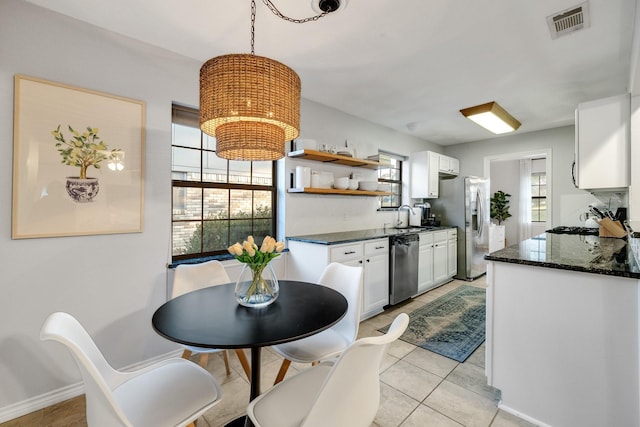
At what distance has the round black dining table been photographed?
1.08 metres

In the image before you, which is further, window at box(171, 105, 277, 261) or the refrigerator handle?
the refrigerator handle

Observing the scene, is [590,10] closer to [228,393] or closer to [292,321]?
[292,321]

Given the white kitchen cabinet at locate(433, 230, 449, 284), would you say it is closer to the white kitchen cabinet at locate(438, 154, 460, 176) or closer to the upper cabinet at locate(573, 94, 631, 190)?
the white kitchen cabinet at locate(438, 154, 460, 176)

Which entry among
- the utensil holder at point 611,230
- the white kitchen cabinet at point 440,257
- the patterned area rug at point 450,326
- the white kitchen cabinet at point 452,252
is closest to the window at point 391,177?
the white kitchen cabinet at point 440,257

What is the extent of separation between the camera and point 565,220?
4.36 metres

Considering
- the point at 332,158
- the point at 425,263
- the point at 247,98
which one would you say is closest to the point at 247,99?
the point at 247,98

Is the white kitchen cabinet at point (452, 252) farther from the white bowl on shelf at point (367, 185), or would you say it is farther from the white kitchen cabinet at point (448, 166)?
the white bowl on shelf at point (367, 185)

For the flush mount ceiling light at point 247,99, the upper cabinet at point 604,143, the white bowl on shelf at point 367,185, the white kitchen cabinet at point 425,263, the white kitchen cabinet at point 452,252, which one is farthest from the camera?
the white kitchen cabinet at point 452,252

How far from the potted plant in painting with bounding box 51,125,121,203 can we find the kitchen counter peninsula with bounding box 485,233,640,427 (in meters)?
2.72

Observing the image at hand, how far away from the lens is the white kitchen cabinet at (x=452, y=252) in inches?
180

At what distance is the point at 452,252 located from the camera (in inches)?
184

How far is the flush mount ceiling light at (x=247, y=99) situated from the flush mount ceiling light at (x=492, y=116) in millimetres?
2769

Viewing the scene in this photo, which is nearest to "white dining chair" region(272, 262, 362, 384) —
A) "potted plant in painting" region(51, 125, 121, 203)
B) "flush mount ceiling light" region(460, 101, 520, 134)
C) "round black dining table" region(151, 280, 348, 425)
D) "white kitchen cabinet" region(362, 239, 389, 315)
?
"round black dining table" region(151, 280, 348, 425)

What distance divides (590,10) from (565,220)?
3.58m
